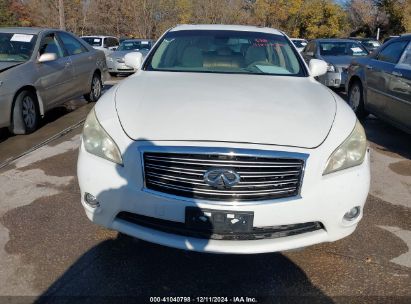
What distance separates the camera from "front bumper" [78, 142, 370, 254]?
2475 mm

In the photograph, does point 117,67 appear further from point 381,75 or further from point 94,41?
point 381,75

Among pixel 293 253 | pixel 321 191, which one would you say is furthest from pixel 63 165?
pixel 321 191

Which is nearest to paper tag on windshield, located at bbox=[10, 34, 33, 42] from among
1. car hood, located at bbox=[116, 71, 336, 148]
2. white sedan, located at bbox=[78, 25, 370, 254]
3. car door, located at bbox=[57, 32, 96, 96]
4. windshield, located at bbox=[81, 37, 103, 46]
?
car door, located at bbox=[57, 32, 96, 96]

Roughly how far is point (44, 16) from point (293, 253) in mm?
37207

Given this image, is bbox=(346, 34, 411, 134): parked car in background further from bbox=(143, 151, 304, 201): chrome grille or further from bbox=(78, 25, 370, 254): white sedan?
bbox=(143, 151, 304, 201): chrome grille

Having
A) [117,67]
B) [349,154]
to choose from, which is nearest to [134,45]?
[117,67]

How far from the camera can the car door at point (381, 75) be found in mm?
5758

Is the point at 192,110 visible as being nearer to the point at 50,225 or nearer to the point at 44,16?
the point at 50,225

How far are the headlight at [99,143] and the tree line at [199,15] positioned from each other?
30.7 metres

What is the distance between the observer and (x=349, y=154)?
8.80 ft

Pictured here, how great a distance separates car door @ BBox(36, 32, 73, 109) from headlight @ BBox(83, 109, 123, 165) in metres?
3.74

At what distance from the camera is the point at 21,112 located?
19.0 ft

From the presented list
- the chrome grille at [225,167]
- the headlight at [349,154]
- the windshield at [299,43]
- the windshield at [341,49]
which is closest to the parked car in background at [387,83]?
the headlight at [349,154]

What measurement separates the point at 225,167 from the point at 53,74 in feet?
16.2
